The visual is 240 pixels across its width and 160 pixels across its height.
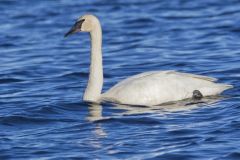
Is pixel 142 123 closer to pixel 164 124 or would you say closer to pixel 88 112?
pixel 164 124

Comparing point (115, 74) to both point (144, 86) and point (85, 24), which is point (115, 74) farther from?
point (144, 86)

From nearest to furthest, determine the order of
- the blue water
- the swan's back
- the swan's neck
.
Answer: the blue water < the swan's back < the swan's neck

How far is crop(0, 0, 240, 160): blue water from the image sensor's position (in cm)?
1104

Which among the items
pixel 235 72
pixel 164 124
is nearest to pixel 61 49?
pixel 235 72

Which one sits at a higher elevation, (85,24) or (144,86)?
(85,24)

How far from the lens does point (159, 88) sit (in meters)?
13.5

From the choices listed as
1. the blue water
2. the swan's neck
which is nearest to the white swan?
the swan's neck

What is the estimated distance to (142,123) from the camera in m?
12.2

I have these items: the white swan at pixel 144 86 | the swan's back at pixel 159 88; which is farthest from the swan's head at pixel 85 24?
the swan's back at pixel 159 88

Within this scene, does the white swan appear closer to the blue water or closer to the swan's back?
the swan's back

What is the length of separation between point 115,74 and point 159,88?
3723mm

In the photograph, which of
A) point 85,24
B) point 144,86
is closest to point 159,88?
point 144,86

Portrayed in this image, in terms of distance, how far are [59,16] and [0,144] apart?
1430 cm

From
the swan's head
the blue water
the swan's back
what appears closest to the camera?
the blue water
